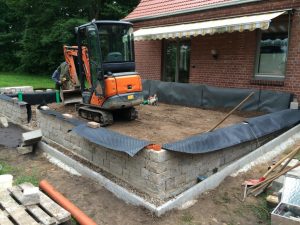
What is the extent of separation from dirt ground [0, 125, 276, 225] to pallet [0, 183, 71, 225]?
58cm

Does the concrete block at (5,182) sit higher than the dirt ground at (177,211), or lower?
higher

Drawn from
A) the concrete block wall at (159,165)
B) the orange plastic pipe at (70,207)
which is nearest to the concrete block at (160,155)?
the concrete block wall at (159,165)

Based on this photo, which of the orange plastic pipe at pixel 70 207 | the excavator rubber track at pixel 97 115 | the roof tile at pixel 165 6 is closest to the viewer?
the orange plastic pipe at pixel 70 207

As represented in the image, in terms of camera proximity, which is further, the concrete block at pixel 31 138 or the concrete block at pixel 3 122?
the concrete block at pixel 3 122

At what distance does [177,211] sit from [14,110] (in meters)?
7.00

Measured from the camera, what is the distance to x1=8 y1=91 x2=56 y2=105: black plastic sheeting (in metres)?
10.8

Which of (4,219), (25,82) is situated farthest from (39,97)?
(25,82)

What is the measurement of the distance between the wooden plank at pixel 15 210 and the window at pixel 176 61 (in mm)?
8564

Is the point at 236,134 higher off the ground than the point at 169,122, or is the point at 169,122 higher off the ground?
the point at 236,134

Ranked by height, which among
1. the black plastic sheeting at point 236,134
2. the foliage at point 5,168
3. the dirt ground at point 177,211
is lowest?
the foliage at point 5,168

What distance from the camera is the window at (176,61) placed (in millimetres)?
11289

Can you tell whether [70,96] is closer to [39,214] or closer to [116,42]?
[116,42]

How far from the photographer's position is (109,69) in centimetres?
680

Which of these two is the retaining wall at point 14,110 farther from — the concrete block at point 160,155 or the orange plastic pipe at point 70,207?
the concrete block at point 160,155
